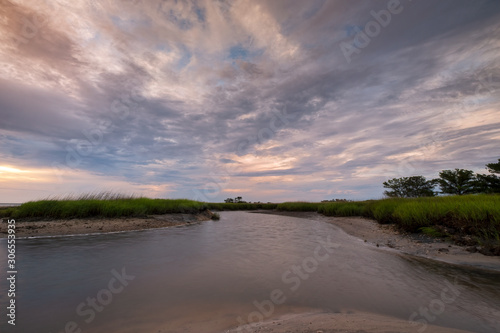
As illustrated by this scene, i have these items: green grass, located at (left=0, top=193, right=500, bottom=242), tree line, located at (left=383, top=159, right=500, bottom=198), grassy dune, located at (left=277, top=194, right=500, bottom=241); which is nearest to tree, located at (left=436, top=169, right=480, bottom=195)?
tree line, located at (left=383, top=159, right=500, bottom=198)

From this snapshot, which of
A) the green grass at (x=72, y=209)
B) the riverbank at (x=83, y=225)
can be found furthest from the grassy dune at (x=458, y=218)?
the green grass at (x=72, y=209)

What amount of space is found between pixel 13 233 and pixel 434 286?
17.9m

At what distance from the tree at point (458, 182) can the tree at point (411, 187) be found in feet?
14.9

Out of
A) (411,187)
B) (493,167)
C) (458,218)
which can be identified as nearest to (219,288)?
(458,218)

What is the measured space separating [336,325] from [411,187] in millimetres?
47633

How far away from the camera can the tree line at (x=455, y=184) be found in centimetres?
2748

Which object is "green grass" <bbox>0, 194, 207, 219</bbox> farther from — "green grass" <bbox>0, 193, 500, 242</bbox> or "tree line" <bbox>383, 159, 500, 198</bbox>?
"tree line" <bbox>383, 159, 500, 198</bbox>

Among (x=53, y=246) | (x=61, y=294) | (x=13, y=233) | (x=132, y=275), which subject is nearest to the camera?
(x=61, y=294)

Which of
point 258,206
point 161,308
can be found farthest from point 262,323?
point 258,206

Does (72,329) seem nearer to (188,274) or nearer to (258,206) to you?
(188,274)

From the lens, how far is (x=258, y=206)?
55.3 m

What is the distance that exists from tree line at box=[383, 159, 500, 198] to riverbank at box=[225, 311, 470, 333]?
117 ft

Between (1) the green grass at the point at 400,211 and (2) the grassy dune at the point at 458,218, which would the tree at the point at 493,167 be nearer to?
(1) the green grass at the point at 400,211

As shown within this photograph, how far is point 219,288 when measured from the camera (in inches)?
200
